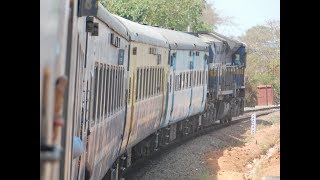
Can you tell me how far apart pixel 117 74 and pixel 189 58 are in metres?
7.98

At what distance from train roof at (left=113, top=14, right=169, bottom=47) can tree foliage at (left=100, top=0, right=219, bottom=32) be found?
3.87 feet

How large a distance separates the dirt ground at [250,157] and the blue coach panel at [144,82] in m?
1.63

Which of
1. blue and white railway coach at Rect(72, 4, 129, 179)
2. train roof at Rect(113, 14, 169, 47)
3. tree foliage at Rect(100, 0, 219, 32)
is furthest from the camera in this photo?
tree foliage at Rect(100, 0, 219, 32)

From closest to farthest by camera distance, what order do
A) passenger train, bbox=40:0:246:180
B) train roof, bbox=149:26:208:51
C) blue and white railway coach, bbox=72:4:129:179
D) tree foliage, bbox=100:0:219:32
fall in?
passenger train, bbox=40:0:246:180, blue and white railway coach, bbox=72:4:129:179, tree foliage, bbox=100:0:219:32, train roof, bbox=149:26:208:51

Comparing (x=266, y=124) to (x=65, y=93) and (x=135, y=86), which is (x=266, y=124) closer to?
(x=135, y=86)

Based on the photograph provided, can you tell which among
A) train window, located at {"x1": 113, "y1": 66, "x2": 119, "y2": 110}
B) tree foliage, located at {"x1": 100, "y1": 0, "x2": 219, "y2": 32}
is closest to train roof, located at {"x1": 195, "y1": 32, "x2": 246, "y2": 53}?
tree foliage, located at {"x1": 100, "y1": 0, "x2": 219, "y2": 32}

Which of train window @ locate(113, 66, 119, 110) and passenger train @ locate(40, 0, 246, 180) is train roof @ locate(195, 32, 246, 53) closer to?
passenger train @ locate(40, 0, 246, 180)

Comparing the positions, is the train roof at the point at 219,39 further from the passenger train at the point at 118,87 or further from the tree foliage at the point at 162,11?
the tree foliage at the point at 162,11

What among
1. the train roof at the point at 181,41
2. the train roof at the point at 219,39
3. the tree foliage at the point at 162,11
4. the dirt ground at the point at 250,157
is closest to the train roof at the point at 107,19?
the dirt ground at the point at 250,157

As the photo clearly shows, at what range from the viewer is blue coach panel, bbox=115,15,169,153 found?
8.89m
